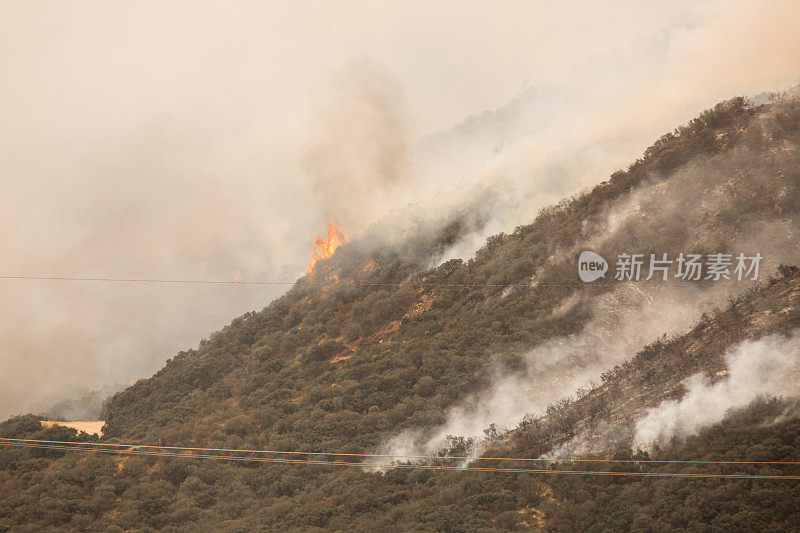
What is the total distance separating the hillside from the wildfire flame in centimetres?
1555

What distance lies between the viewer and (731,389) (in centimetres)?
3331

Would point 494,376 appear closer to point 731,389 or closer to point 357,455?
point 357,455

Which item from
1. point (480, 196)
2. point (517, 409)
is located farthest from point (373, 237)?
point (517, 409)

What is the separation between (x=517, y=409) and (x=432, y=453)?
6069mm

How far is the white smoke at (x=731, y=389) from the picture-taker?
32.5 metres

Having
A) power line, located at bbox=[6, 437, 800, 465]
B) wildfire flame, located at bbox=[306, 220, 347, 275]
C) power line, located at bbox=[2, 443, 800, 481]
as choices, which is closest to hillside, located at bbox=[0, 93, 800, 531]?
power line, located at bbox=[2, 443, 800, 481]

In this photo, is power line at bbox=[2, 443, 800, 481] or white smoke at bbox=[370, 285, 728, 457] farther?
white smoke at bbox=[370, 285, 728, 457]

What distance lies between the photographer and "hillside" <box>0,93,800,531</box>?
33375mm

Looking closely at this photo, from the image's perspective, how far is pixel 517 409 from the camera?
4219cm

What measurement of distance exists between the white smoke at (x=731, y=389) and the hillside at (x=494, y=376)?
0.73 m

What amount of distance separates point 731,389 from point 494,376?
614 inches

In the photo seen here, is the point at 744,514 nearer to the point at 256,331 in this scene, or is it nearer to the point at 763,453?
the point at 763,453

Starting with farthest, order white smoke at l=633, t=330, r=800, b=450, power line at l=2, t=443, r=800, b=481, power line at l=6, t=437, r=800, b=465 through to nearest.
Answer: white smoke at l=633, t=330, r=800, b=450
power line at l=6, t=437, r=800, b=465
power line at l=2, t=443, r=800, b=481

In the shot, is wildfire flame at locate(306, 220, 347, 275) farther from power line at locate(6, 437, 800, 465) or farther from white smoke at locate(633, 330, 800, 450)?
white smoke at locate(633, 330, 800, 450)
